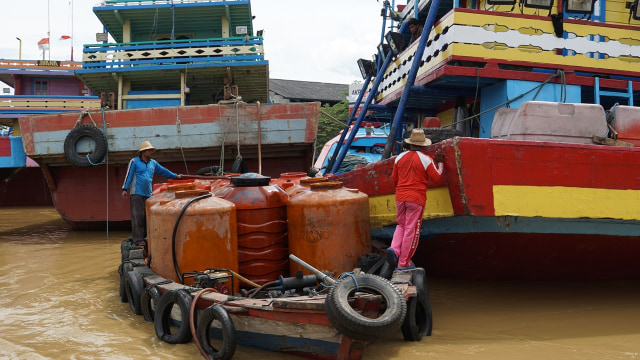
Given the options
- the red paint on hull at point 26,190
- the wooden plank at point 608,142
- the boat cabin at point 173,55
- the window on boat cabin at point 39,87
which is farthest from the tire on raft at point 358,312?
the window on boat cabin at point 39,87

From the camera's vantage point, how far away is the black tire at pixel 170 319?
12.2 ft

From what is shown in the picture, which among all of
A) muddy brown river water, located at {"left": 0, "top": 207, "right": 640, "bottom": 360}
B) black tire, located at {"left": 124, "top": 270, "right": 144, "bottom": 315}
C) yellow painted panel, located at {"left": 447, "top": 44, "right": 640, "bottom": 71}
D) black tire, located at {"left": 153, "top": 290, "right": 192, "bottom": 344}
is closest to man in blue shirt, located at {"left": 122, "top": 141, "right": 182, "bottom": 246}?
muddy brown river water, located at {"left": 0, "top": 207, "right": 640, "bottom": 360}

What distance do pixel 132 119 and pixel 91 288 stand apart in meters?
4.24

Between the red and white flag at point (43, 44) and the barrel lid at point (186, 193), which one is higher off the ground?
the red and white flag at point (43, 44)

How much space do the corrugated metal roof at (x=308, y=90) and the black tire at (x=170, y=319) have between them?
33191mm

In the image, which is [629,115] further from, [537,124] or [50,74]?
[50,74]

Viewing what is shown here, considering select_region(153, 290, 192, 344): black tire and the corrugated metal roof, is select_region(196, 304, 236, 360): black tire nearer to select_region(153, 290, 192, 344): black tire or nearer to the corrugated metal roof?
select_region(153, 290, 192, 344): black tire

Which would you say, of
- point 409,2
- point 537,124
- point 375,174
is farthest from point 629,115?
point 409,2

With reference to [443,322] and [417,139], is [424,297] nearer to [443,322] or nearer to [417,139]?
[443,322]

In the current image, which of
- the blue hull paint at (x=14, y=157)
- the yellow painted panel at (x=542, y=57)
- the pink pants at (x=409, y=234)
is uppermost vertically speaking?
the yellow painted panel at (x=542, y=57)

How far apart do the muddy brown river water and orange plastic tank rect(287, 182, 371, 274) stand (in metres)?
0.93

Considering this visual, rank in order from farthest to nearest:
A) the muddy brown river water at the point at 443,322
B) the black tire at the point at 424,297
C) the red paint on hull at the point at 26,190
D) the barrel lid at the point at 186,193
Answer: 1. the red paint on hull at the point at 26,190
2. the barrel lid at the point at 186,193
3. the black tire at the point at 424,297
4. the muddy brown river water at the point at 443,322

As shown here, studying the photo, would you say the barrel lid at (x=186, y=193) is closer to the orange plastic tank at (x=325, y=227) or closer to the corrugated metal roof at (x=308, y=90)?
the orange plastic tank at (x=325, y=227)

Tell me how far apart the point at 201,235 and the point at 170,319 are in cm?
74
